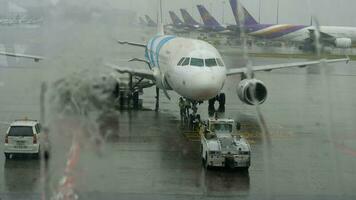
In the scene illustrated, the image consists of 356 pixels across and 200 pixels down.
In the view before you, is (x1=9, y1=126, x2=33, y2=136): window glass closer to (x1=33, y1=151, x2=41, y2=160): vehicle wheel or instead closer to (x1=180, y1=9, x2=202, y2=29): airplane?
(x1=33, y1=151, x2=41, y2=160): vehicle wheel

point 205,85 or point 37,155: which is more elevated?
point 205,85

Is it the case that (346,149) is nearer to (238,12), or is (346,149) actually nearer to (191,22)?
(238,12)

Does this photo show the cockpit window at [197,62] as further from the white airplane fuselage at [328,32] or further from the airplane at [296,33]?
the white airplane fuselage at [328,32]

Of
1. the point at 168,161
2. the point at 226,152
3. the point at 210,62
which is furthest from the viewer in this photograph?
the point at 210,62

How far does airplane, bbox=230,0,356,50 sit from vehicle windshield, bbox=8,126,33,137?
4077 cm

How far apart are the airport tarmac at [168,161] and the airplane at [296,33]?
32.2m

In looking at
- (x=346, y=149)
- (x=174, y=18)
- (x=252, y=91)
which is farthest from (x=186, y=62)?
(x=174, y=18)

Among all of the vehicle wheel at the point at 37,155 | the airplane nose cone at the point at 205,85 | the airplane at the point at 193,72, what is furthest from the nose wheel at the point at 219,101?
the vehicle wheel at the point at 37,155

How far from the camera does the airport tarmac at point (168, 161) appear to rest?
13820 mm

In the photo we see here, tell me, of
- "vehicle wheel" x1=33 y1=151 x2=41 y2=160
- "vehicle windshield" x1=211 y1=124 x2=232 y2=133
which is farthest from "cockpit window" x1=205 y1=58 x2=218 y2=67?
"vehicle wheel" x1=33 y1=151 x2=41 y2=160

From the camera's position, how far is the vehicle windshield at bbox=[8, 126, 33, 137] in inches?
728

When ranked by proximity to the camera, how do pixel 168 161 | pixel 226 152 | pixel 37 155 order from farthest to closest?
pixel 168 161, pixel 37 155, pixel 226 152

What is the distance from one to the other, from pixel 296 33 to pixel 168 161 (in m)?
53.5

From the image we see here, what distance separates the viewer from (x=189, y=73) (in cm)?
2398
